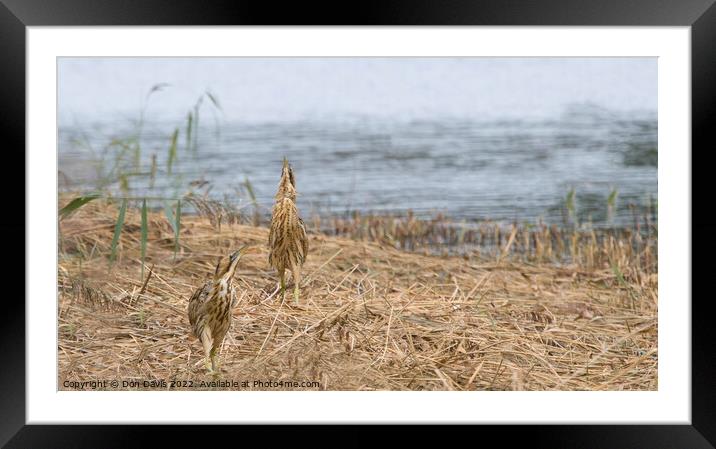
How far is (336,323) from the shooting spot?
324 cm

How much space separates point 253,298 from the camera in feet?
10.8

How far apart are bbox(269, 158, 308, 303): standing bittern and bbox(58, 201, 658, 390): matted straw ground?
0.22 feet

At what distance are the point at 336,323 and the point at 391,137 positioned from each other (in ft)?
2.39

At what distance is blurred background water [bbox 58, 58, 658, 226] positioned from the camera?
3227mm

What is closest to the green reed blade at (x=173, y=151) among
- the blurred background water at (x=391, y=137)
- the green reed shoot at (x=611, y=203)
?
the blurred background water at (x=391, y=137)

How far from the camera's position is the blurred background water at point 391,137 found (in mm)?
3227

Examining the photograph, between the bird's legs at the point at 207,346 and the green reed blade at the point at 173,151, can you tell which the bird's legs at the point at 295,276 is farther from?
the green reed blade at the point at 173,151

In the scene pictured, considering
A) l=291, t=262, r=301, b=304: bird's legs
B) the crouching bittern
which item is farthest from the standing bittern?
the crouching bittern

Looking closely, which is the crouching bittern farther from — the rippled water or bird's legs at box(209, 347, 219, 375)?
the rippled water

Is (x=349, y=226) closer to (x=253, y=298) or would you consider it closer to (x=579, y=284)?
(x=253, y=298)

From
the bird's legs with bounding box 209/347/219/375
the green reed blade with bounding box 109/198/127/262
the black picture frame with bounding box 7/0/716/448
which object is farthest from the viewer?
the green reed blade with bounding box 109/198/127/262
